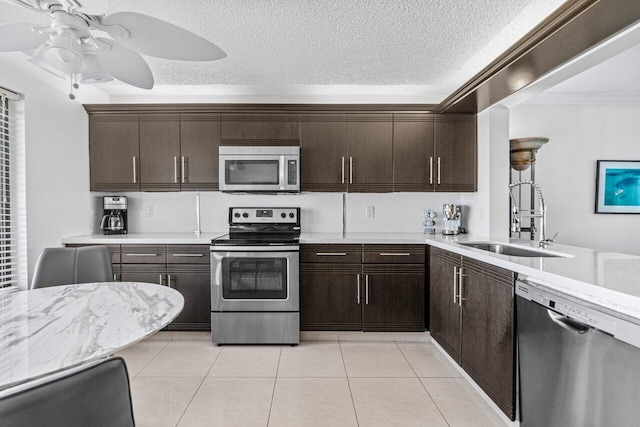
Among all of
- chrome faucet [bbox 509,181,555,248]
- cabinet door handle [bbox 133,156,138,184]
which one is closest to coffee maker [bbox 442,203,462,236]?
chrome faucet [bbox 509,181,555,248]

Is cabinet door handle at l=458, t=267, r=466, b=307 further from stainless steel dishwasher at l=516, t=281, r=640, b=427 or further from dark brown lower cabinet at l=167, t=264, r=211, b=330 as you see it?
dark brown lower cabinet at l=167, t=264, r=211, b=330

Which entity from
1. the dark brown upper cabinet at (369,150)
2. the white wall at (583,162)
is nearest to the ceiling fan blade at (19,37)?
the dark brown upper cabinet at (369,150)

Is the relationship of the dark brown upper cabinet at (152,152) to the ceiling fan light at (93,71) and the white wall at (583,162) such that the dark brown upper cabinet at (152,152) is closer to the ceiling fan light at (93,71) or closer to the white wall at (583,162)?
the ceiling fan light at (93,71)

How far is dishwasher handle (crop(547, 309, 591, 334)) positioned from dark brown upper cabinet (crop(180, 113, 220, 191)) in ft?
9.40

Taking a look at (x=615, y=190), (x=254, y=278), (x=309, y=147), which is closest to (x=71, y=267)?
(x=254, y=278)

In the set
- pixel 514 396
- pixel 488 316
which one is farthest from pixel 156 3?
pixel 514 396

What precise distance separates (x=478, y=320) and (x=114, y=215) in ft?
11.1

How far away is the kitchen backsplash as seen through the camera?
371 cm

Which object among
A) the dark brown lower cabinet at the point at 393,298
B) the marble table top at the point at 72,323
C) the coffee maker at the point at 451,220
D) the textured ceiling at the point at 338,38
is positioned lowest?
the dark brown lower cabinet at the point at 393,298

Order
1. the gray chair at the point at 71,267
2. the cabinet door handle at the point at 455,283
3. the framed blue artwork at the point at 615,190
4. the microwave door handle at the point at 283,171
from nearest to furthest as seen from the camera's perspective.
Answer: the gray chair at the point at 71,267
the cabinet door handle at the point at 455,283
the microwave door handle at the point at 283,171
the framed blue artwork at the point at 615,190

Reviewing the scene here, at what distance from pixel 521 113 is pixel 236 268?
3.34 metres

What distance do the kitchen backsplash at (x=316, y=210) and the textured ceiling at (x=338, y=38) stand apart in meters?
1.09

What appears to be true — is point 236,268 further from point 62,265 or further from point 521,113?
point 521,113

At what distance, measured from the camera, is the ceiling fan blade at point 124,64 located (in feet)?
5.04
